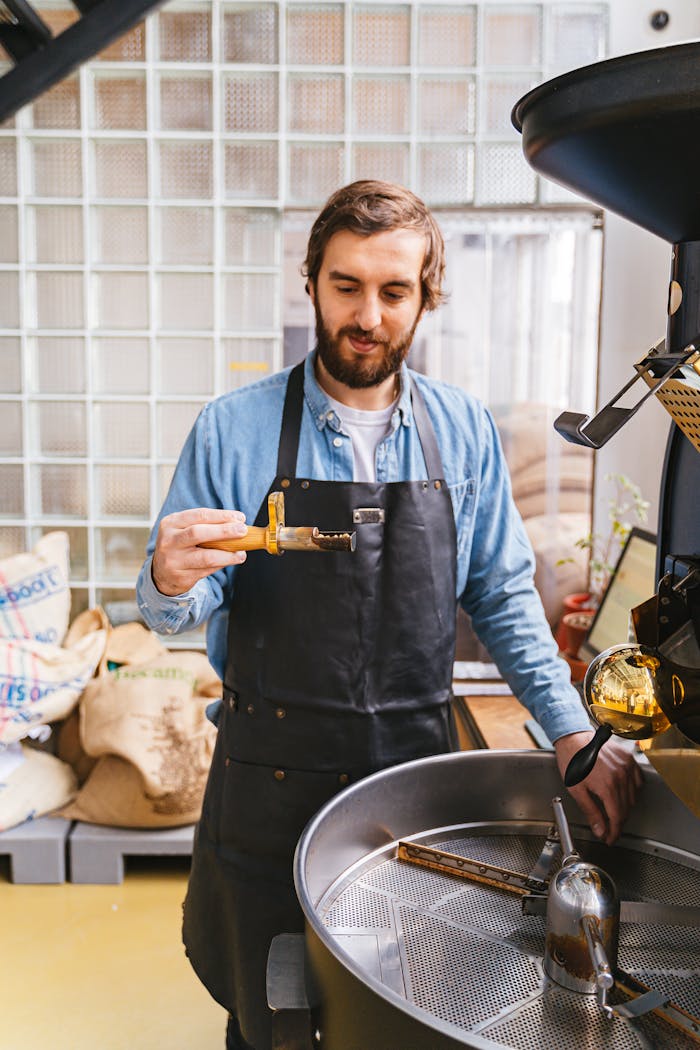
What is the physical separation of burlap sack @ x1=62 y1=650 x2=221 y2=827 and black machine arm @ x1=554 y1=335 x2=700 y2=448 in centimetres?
243

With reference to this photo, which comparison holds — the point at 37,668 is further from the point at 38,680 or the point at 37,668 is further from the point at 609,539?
the point at 609,539

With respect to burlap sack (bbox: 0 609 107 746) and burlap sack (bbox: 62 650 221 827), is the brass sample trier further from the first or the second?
burlap sack (bbox: 0 609 107 746)

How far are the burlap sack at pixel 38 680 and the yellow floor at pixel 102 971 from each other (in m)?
0.52

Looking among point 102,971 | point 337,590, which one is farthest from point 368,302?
point 102,971

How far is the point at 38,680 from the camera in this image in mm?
3148

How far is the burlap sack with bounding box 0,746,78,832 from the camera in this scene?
3.05 m

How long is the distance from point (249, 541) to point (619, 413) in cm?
49

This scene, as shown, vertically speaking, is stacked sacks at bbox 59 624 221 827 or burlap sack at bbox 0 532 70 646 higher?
burlap sack at bbox 0 532 70 646

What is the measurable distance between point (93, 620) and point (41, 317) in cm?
116

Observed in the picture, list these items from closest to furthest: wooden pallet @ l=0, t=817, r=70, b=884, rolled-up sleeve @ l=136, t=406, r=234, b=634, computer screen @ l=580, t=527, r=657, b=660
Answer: rolled-up sleeve @ l=136, t=406, r=234, b=634 → computer screen @ l=580, t=527, r=657, b=660 → wooden pallet @ l=0, t=817, r=70, b=884

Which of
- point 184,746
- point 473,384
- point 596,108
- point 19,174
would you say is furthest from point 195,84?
point 596,108

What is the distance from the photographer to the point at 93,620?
3498 mm

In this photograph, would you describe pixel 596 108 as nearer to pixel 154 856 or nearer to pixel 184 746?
pixel 184 746

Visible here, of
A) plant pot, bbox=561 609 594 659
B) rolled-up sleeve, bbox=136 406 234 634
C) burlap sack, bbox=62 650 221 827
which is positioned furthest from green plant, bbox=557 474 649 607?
rolled-up sleeve, bbox=136 406 234 634
